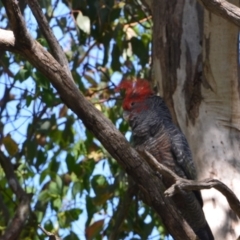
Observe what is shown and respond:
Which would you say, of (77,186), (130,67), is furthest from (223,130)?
(130,67)

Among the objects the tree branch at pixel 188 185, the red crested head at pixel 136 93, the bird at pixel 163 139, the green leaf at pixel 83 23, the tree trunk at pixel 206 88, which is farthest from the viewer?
the green leaf at pixel 83 23

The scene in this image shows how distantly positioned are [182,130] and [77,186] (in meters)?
1.59

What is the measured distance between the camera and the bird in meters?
3.49

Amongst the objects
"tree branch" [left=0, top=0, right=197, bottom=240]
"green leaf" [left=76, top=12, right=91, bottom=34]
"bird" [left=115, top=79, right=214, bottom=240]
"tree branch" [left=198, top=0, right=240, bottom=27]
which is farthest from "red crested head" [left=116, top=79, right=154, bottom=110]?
"tree branch" [left=198, top=0, right=240, bottom=27]

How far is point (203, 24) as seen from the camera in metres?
3.48

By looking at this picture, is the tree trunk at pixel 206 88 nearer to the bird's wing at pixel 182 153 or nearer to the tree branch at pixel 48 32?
the bird's wing at pixel 182 153

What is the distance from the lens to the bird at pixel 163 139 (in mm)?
3492

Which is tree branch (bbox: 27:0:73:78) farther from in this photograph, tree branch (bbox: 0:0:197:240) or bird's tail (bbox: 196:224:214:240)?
bird's tail (bbox: 196:224:214:240)

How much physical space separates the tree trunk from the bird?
0.15m

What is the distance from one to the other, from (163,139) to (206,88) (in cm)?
48

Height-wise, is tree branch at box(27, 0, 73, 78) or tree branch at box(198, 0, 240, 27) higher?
tree branch at box(27, 0, 73, 78)

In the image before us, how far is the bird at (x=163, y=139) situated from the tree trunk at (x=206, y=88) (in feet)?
0.51

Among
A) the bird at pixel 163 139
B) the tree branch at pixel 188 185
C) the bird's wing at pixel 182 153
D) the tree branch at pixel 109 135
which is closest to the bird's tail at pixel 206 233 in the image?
the bird at pixel 163 139

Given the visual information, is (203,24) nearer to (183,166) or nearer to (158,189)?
(183,166)
